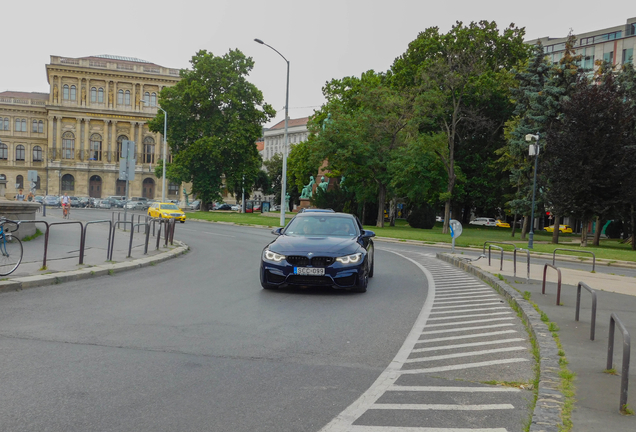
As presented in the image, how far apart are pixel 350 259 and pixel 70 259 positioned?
7.23 meters

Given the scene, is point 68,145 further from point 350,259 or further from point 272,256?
point 350,259

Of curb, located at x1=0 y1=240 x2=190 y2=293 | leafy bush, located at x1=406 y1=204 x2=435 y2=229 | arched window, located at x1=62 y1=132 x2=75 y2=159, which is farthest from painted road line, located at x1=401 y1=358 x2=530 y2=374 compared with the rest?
arched window, located at x1=62 y1=132 x2=75 y2=159

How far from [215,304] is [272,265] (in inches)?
61.9

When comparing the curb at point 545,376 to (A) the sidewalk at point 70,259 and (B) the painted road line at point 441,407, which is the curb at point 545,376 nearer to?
(B) the painted road line at point 441,407

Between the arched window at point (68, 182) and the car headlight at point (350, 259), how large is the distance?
104m

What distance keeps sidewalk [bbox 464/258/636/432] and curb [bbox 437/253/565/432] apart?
0.14 meters

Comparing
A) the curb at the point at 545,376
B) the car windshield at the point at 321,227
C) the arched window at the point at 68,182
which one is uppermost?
the arched window at the point at 68,182

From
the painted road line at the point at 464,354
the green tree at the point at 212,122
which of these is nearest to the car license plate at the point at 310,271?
the painted road line at the point at 464,354

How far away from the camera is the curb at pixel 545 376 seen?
427 cm

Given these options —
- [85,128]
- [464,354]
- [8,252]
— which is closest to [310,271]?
[464,354]

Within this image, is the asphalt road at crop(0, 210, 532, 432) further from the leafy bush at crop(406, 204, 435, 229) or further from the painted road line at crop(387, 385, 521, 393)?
the leafy bush at crop(406, 204, 435, 229)

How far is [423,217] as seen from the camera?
54.5 metres

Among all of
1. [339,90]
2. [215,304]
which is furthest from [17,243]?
[339,90]

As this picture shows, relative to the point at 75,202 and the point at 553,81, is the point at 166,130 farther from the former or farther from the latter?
the point at 553,81
